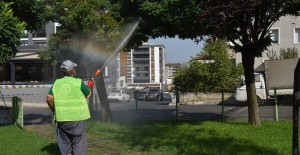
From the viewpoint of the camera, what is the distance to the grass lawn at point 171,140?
8.82 metres

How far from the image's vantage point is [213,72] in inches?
1166

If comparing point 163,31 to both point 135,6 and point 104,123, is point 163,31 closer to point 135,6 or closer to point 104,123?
point 135,6

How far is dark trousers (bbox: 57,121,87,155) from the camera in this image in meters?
6.89

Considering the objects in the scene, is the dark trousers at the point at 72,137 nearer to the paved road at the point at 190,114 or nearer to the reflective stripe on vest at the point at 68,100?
the reflective stripe on vest at the point at 68,100

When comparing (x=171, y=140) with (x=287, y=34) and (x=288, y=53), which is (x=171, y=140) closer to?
(x=288, y=53)

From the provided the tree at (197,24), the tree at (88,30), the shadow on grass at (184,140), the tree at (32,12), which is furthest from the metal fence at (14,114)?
the tree at (197,24)

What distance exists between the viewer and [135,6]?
1381 centimetres

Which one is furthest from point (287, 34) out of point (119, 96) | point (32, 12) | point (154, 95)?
point (32, 12)

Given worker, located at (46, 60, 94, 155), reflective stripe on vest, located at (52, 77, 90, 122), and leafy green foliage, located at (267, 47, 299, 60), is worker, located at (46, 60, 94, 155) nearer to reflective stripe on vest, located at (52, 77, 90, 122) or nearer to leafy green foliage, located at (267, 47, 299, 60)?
reflective stripe on vest, located at (52, 77, 90, 122)

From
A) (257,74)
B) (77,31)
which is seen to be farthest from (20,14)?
(257,74)

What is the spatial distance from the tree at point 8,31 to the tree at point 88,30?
1.51 meters

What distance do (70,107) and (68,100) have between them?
0.37ft

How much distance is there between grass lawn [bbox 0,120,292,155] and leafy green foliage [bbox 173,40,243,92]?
16803mm

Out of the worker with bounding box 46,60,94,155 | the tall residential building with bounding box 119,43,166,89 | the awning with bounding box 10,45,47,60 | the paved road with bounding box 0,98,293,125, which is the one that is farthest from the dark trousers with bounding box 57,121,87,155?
the tall residential building with bounding box 119,43,166,89
